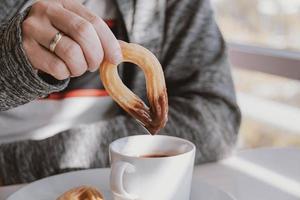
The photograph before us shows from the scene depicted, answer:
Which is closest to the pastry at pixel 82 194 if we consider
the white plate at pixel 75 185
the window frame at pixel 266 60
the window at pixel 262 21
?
the white plate at pixel 75 185

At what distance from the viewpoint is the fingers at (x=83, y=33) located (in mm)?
543

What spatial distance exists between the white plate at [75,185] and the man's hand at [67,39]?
0.54ft

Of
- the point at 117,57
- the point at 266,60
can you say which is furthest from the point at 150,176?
the point at 266,60

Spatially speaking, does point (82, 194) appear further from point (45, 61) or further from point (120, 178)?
point (45, 61)

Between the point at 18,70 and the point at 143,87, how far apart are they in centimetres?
41

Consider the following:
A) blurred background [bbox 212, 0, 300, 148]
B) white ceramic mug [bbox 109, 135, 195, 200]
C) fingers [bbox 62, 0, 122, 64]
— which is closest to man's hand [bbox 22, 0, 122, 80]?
fingers [bbox 62, 0, 122, 64]

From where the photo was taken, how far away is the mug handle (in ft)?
1.80

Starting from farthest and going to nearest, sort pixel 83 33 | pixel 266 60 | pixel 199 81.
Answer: pixel 266 60 → pixel 199 81 → pixel 83 33

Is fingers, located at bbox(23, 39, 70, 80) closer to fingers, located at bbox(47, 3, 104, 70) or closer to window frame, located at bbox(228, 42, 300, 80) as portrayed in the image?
fingers, located at bbox(47, 3, 104, 70)

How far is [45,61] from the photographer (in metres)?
0.58

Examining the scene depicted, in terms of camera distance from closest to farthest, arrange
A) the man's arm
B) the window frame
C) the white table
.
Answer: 1. the white table
2. the man's arm
3. the window frame

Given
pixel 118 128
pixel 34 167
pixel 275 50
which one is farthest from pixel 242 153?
pixel 275 50

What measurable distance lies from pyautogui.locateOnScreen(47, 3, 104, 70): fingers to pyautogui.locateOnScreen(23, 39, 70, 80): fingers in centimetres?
4

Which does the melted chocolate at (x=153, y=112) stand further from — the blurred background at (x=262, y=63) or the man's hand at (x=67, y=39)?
the blurred background at (x=262, y=63)
